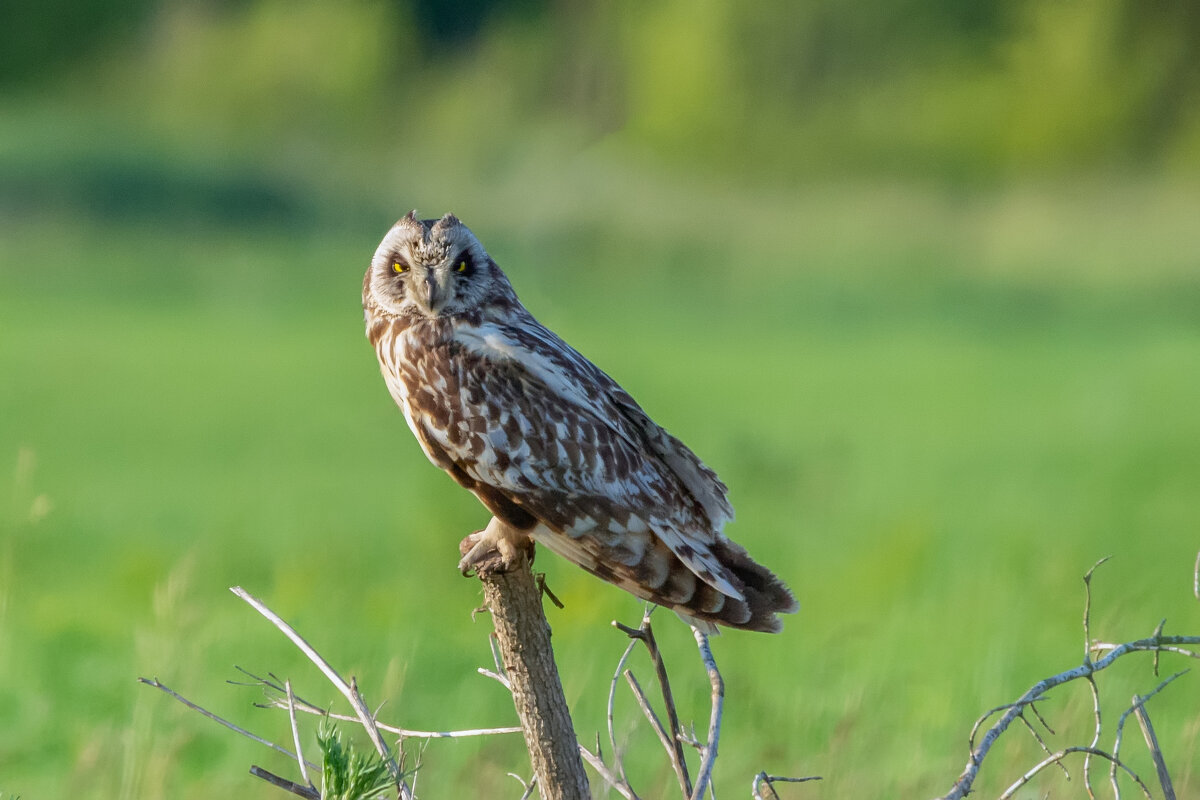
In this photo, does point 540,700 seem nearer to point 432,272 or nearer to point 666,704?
point 666,704

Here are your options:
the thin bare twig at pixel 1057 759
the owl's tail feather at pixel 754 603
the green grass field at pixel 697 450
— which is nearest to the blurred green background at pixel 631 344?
the green grass field at pixel 697 450

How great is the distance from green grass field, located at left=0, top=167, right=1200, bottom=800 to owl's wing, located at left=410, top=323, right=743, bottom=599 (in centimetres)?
46

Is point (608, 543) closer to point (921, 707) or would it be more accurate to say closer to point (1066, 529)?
point (921, 707)

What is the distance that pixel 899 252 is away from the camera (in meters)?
23.3

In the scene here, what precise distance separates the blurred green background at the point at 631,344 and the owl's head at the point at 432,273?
1.80ft

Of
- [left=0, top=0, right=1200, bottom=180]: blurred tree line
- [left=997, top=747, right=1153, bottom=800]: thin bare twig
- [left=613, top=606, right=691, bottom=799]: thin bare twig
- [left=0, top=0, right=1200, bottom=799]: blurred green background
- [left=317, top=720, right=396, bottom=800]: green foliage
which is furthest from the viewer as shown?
[left=0, top=0, right=1200, bottom=180]: blurred tree line

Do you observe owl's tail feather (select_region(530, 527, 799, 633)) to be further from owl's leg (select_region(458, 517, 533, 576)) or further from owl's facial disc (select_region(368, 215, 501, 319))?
owl's facial disc (select_region(368, 215, 501, 319))

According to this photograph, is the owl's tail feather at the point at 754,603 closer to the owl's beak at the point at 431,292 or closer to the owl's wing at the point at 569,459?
the owl's wing at the point at 569,459

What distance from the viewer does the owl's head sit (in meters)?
2.10

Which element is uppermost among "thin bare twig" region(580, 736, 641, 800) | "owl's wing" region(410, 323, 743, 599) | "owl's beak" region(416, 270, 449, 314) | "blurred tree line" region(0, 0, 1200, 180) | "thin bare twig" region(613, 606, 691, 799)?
"blurred tree line" region(0, 0, 1200, 180)

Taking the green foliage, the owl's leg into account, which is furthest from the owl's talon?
the green foliage

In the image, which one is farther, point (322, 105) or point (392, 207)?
point (322, 105)

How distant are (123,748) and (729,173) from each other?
23.0 meters

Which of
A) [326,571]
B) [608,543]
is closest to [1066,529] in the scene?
[326,571]
